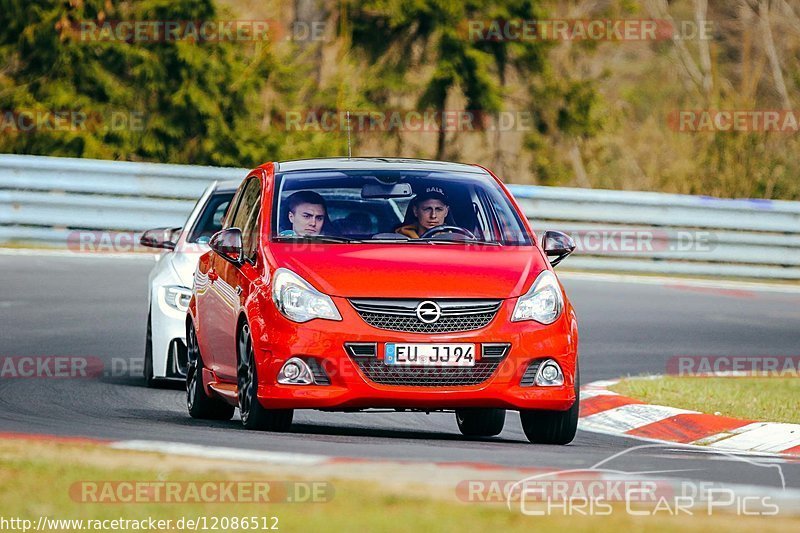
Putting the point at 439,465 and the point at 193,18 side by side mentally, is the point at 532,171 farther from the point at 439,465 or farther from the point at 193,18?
the point at 439,465

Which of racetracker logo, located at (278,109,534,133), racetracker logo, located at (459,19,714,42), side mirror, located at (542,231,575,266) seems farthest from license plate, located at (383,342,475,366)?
racetracker logo, located at (459,19,714,42)

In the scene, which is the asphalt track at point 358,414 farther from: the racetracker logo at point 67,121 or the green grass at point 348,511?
the racetracker logo at point 67,121

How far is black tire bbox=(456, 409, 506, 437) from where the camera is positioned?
10734 millimetres

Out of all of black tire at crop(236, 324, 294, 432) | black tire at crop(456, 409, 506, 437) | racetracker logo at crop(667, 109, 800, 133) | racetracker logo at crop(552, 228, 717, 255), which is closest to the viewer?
black tire at crop(236, 324, 294, 432)

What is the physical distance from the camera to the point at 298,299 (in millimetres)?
9148

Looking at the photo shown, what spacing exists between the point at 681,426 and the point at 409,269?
2791mm

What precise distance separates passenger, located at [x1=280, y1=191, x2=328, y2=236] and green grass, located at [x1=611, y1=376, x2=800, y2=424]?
313cm

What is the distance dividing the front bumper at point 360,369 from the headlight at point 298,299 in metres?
0.04

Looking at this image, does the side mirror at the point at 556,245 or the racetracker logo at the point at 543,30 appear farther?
the racetracker logo at the point at 543,30

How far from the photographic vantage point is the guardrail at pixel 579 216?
22.0 m

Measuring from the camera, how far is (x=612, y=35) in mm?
28969

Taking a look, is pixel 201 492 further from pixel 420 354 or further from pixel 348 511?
pixel 420 354

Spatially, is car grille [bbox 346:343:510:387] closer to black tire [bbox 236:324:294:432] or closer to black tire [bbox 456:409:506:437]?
black tire [bbox 236:324:294:432]
